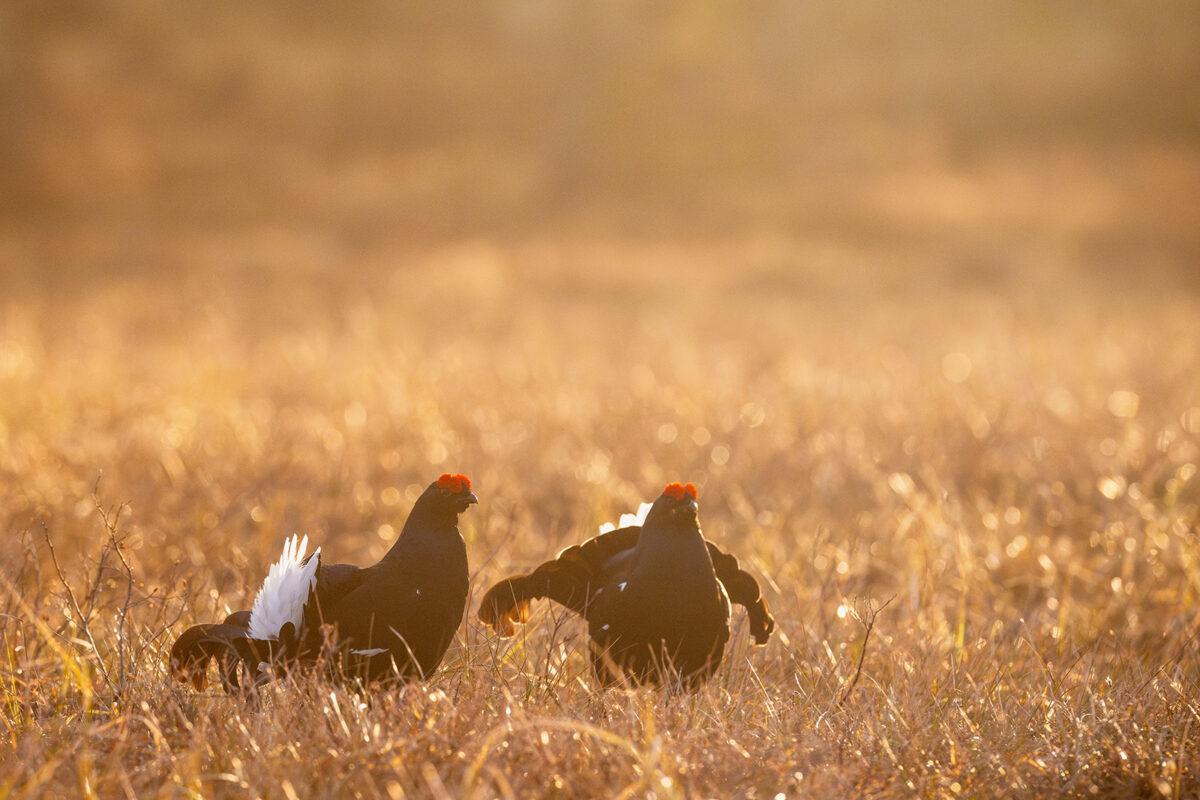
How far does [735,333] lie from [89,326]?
6000mm

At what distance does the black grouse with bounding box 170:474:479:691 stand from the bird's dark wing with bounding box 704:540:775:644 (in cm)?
80

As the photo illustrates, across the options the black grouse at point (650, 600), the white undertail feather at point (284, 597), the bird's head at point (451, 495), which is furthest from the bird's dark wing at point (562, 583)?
the white undertail feather at point (284, 597)

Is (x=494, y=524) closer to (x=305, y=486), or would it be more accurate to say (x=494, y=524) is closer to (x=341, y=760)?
(x=305, y=486)

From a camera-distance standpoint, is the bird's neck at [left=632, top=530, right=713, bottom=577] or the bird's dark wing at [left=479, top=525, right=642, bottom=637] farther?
the bird's dark wing at [left=479, top=525, right=642, bottom=637]

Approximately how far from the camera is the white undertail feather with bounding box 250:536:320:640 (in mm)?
2455

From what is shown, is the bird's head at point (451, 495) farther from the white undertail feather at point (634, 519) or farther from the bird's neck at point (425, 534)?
the white undertail feather at point (634, 519)

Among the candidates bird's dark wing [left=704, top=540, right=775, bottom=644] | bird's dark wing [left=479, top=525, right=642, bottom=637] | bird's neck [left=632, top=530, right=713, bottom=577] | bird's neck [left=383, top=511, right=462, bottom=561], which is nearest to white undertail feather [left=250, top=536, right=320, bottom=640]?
bird's neck [left=383, top=511, right=462, bottom=561]

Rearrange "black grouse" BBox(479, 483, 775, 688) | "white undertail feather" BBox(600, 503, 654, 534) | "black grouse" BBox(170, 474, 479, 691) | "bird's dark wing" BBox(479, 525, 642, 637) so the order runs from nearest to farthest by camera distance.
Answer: "black grouse" BBox(170, 474, 479, 691)
"black grouse" BBox(479, 483, 775, 688)
"bird's dark wing" BBox(479, 525, 642, 637)
"white undertail feather" BBox(600, 503, 654, 534)

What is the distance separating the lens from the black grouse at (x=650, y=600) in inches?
102

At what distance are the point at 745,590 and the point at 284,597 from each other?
1.28m

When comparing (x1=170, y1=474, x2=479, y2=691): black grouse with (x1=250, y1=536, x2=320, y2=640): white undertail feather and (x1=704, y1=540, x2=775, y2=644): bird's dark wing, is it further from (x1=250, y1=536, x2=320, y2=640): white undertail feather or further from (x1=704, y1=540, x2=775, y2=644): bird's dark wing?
(x1=704, y1=540, x2=775, y2=644): bird's dark wing

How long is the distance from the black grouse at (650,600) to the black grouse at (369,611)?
0.29 m

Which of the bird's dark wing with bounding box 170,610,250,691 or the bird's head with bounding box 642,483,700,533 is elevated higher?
the bird's head with bounding box 642,483,700,533

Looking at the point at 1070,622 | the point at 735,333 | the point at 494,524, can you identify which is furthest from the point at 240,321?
the point at 1070,622
